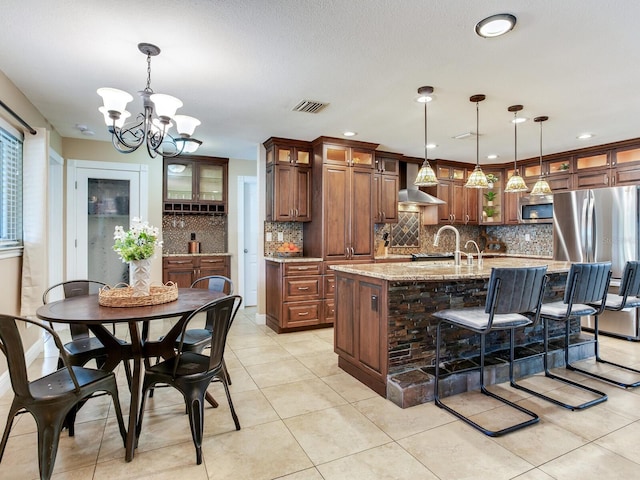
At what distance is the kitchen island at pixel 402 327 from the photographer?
2.70m

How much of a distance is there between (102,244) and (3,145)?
88.8 inches

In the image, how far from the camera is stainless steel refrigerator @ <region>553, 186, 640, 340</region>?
4.43 metres

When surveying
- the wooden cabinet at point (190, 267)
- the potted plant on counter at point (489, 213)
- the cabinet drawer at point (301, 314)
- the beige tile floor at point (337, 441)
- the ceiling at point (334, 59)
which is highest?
the ceiling at point (334, 59)

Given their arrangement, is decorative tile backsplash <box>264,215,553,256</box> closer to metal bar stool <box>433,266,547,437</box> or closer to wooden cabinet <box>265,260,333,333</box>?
wooden cabinet <box>265,260,333,333</box>

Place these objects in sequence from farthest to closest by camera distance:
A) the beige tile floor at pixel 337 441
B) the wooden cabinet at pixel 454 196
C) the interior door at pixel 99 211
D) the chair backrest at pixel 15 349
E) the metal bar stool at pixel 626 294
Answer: the wooden cabinet at pixel 454 196 → the interior door at pixel 99 211 → the metal bar stool at pixel 626 294 → the beige tile floor at pixel 337 441 → the chair backrest at pixel 15 349

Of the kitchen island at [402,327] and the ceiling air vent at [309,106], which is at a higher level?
the ceiling air vent at [309,106]

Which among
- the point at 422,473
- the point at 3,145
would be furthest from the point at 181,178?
the point at 422,473

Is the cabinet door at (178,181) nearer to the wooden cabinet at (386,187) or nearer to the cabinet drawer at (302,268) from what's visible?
the cabinet drawer at (302,268)

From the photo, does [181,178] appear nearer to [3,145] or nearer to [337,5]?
[3,145]

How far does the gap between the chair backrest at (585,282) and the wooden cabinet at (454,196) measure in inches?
131

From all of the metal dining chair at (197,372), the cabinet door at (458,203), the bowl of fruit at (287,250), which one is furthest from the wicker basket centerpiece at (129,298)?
the cabinet door at (458,203)

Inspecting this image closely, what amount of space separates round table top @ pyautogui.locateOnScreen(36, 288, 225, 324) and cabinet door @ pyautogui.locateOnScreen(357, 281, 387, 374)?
1.20 metres

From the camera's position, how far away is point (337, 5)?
6.57ft

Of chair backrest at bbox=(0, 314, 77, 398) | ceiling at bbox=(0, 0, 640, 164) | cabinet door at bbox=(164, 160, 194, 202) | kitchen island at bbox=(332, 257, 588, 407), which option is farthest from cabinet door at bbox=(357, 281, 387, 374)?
cabinet door at bbox=(164, 160, 194, 202)
